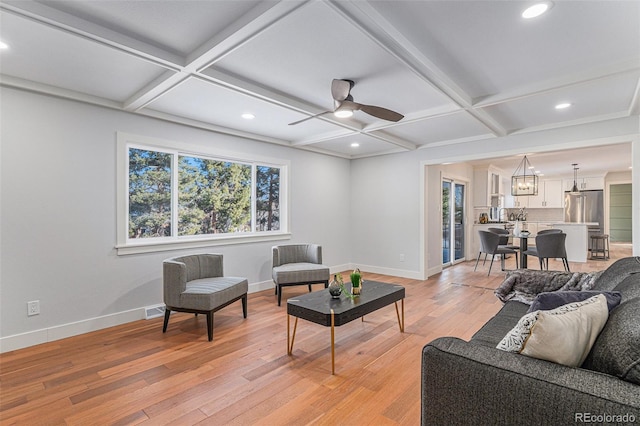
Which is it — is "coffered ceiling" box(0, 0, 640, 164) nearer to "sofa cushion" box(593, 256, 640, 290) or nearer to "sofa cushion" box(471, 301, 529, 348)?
"sofa cushion" box(593, 256, 640, 290)

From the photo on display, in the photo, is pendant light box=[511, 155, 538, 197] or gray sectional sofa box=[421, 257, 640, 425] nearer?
gray sectional sofa box=[421, 257, 640, 425]

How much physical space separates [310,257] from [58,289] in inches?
118

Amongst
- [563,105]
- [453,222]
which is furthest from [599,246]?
[563,105]

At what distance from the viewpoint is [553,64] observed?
103 inches

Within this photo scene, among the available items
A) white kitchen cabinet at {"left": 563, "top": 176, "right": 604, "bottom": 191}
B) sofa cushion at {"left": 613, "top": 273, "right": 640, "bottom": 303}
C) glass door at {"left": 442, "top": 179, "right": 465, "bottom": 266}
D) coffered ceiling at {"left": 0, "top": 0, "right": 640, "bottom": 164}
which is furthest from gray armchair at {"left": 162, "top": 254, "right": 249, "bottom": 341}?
white kitchen cabinet at {"left": 563, "top": 176, "right": 604, "bottom": 191}

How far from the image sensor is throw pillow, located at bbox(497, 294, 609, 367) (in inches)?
44.6

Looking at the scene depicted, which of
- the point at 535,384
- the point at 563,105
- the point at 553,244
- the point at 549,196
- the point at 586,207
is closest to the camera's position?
the point at 535,384

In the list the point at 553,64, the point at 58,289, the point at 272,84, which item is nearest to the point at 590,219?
the point at 553,64

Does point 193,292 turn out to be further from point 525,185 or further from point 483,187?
point 483,187

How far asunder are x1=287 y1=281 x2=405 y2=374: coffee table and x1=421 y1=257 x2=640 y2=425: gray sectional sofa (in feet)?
3.85

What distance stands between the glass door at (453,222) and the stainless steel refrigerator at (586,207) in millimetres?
4439

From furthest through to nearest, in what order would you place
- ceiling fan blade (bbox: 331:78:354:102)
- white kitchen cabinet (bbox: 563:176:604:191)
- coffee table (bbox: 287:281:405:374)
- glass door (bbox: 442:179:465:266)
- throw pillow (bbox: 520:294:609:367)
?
white kitchen cabinet (bbox: 563:176:604:191) < glass door (bbox: 442:179:465:266) < ceiling fan blade (bbox: 331:78:354:102) < coffee table (bbox: 287:281:405:374) < throw pillow (bbox: 520:294:609:367)

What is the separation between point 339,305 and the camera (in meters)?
2.61

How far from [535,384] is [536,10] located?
6.79ft
